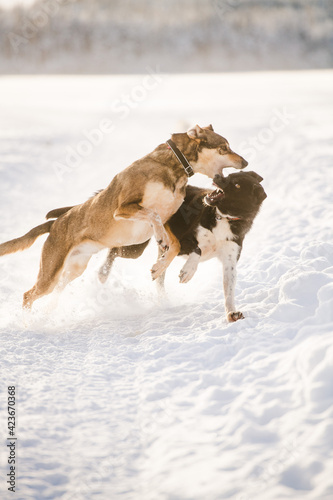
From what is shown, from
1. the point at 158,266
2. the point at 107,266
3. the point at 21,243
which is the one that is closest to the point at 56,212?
the point at 21,243

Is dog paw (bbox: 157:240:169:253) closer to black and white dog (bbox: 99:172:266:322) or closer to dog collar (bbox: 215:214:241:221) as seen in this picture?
black and white dog (bbox: 99:172:266:322)

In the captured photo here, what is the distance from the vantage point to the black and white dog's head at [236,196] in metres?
4.77

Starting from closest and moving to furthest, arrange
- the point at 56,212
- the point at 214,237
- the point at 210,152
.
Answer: the point at 210,152 → the point at 214,237 → the point at 56,212

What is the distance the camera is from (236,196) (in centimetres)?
479

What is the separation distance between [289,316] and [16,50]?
37.8 metres

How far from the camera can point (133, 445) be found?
3.04 meters

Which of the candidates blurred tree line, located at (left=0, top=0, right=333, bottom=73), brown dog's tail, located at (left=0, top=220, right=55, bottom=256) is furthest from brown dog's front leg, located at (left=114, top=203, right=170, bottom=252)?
blurred tree line, located at (left=0, top=0, right=333, bottom=73)

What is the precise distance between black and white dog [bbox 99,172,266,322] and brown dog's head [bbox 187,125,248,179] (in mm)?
125

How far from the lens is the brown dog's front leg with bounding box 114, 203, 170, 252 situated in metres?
4.51

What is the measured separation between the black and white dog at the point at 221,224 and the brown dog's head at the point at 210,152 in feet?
0.41

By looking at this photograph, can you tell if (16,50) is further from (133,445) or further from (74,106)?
(133,445)

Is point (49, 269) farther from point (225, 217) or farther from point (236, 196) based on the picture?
point (236, 196)

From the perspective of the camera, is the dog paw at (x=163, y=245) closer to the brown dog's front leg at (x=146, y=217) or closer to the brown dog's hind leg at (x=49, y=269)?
the brown dog's front leg at (x=146, y=217)

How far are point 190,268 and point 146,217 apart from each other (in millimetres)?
598
